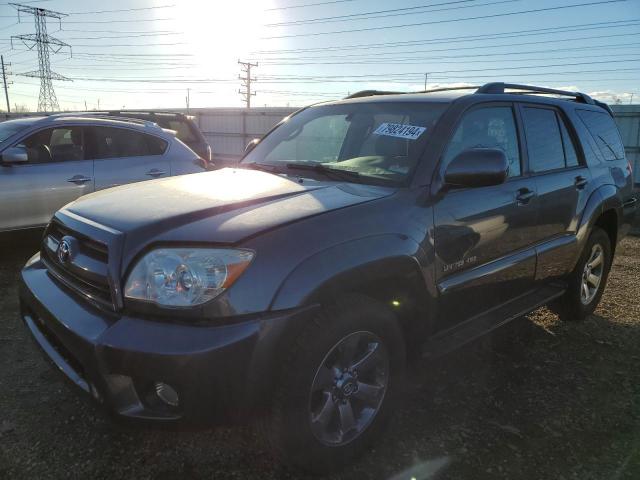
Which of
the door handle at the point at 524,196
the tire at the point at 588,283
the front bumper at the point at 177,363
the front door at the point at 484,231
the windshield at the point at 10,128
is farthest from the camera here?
the windshield at the point at 10,128

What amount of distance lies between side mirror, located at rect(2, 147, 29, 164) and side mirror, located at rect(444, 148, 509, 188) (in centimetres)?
437

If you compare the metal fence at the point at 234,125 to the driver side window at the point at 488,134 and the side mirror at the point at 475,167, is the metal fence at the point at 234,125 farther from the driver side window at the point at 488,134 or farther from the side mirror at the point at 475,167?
the side mirror at the point at 475,167

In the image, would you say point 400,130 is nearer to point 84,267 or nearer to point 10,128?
point 84,267

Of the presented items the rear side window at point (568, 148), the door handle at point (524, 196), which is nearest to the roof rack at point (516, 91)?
the rear side window at point (568, 148)

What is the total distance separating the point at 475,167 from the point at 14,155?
453 centimetres

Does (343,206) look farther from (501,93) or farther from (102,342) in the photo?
(501,93)

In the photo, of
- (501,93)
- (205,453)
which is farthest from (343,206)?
(501,93)

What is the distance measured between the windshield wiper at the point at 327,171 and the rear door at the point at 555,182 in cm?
140

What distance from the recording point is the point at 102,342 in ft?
6.24

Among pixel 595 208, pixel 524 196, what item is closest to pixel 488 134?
pixel 524 196

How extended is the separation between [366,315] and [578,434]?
1509 mm

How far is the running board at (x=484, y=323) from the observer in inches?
105

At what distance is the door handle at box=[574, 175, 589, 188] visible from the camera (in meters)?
3.76

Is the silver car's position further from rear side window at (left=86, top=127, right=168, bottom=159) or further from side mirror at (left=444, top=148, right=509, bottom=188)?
side mirror at (left=444, top=148, right=509, bottom=188)
